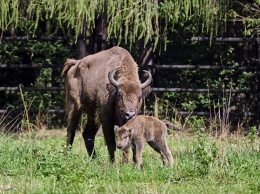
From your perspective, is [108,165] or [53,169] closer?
[53,169]

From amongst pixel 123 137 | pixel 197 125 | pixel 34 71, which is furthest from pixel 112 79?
pixel 34 71

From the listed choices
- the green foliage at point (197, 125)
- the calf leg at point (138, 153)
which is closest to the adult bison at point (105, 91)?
the calf leg at point (138, 153)

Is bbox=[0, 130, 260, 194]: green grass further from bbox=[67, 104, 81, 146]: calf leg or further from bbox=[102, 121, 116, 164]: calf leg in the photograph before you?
bbox=[67, 104, 81, 146]: calf leg

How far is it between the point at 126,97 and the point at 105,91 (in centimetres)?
67

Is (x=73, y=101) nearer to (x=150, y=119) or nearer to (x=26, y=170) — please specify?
(x=150, y=119)

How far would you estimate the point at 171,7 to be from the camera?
49.2 ft

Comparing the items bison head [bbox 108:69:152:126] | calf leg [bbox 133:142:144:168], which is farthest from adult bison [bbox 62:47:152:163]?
calf leg [bbox 133:142:144:168]

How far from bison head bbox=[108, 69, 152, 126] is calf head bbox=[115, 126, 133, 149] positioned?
620 millimetres

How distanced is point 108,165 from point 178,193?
5.46 ft

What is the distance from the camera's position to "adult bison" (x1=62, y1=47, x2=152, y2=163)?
10547mm

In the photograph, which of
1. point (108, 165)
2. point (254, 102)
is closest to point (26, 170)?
point (108, 165)

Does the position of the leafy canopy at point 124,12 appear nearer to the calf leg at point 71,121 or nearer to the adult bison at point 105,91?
the adult bison at point 105,91

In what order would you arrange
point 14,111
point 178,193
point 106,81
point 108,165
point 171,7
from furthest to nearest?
1. point 14,111
2. point 171,7
3. point 106,81
4. point 108,165
5. point 178,193

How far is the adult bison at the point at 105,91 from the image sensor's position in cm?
1055
